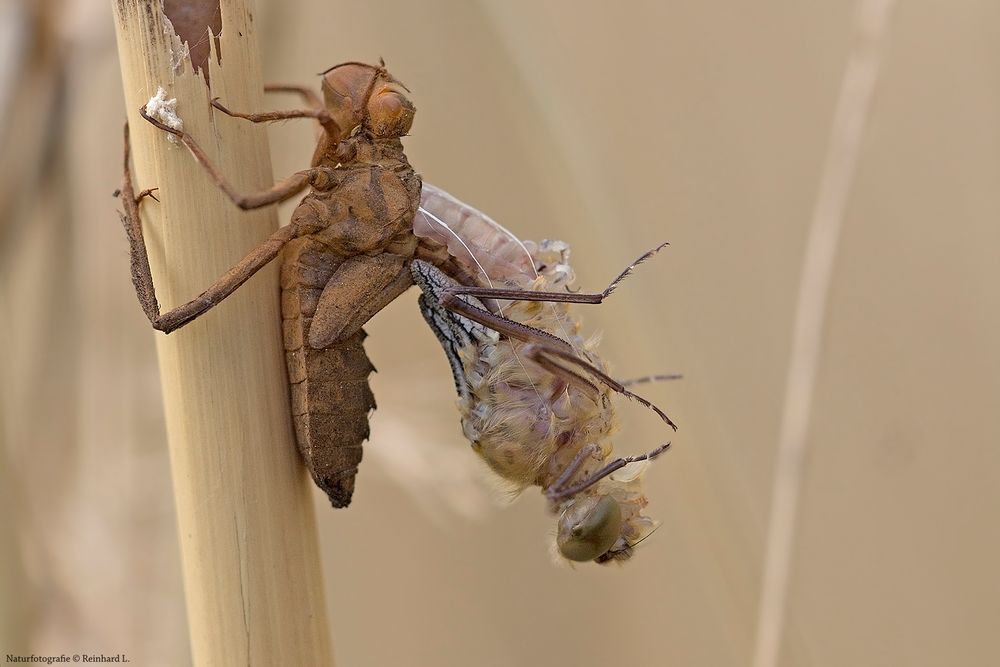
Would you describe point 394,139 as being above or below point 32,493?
above

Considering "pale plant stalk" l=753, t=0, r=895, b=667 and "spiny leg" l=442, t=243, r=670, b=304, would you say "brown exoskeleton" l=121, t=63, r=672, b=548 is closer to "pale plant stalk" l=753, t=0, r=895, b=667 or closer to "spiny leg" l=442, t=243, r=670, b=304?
"spiny leg" l=442, t=243, r=670, b=304

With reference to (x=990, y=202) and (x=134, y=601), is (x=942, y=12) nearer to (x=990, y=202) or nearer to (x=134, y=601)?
(x=990, y=202)

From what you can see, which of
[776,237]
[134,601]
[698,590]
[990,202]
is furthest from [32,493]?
[990,202]

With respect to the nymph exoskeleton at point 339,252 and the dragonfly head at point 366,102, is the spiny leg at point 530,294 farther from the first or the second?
the dragonfly head at point 366,102

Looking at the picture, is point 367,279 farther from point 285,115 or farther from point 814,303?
point 814,303

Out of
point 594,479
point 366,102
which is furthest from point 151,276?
point 594,479

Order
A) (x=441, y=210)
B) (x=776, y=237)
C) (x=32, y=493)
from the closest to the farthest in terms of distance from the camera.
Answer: (x=441, y=210) < (x=32, y=493) < (x=776, y=237)

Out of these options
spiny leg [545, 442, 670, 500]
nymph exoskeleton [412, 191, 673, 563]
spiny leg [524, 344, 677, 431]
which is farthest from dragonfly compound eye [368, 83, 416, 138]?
spiny leg [545, 442, 670, 500]
